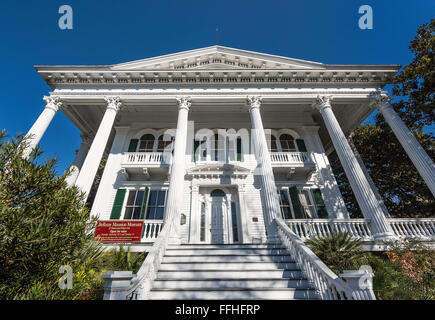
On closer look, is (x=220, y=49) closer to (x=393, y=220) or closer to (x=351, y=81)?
(x=351, y=81)

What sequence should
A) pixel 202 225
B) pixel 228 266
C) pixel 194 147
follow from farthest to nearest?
1. pixel 194 147
2. pixel 202 225
3. pixel 228 266

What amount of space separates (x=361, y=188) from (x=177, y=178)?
8000mm

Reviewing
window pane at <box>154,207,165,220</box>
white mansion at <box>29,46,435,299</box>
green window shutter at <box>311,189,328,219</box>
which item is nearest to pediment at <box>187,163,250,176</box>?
white mansion at <box>29,46,435,299</box>

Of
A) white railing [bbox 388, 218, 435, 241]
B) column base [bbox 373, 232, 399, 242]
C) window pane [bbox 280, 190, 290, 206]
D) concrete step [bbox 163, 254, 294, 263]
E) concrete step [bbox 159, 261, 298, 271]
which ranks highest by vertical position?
window pane [bbox 280, 190, 290, 206]

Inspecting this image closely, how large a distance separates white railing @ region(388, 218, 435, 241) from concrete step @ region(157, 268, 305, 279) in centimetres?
583

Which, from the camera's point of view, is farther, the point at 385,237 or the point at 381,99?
the point at 381,99

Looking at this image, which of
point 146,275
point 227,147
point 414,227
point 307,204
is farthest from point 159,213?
point 414,227

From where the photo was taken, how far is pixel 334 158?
610 inches

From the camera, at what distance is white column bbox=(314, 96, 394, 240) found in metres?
7.11

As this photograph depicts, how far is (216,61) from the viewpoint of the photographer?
12656 millimetres

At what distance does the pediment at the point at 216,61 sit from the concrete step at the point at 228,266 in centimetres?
1045

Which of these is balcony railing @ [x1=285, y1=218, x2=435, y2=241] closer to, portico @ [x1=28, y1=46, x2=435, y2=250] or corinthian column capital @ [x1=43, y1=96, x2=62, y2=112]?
portico @ [x1=28, y1=46, x2=435, y2=250]

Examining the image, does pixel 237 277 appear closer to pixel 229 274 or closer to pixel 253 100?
pixel 229 274
